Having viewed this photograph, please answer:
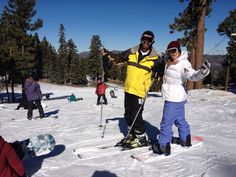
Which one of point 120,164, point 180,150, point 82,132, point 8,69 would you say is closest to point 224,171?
point 180,150

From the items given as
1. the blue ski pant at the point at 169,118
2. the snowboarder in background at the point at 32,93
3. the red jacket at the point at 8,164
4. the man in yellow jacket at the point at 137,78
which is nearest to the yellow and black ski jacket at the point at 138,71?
the man in yellow jacket at the point at 137,78

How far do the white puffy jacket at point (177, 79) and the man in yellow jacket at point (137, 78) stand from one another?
0.48 meters

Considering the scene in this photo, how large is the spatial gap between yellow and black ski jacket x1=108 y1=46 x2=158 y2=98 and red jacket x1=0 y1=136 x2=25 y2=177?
2.95 meters

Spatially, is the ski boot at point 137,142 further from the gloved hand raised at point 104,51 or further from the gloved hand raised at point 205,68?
the gloved hand raised at point 205,68

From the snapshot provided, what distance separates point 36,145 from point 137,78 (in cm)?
232

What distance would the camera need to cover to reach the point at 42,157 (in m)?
5.84

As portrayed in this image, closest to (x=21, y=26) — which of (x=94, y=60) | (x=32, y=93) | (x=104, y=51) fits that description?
(x=94, y=60)

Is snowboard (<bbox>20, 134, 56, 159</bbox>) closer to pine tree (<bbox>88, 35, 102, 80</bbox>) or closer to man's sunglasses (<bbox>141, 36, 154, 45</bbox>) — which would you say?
man's sunglasses (<bbox>141, 36, 154, 45</bbox>)

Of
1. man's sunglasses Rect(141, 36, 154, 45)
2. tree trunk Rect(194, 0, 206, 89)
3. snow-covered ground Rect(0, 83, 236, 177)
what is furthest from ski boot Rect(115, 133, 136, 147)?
tree trunk Rect(194, 0, 206, 89)

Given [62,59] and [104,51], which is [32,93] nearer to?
[104,51]

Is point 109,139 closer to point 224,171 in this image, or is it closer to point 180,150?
point 180,150

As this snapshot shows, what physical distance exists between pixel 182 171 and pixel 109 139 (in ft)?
9.32

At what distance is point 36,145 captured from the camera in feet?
17.4

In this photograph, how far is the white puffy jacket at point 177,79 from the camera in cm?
541
